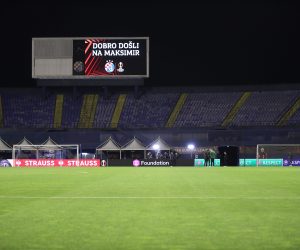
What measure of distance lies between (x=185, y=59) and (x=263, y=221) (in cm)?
5374

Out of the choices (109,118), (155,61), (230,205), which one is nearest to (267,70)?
(155,61)

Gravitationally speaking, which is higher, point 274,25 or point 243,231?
point 274,25

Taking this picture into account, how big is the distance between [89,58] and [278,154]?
25.0 m

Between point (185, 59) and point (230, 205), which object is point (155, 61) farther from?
point (230, 205)

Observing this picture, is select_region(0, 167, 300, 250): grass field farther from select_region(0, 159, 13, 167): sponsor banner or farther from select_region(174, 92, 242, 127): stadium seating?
select_region(174, 92, 242, 127): stadium seating

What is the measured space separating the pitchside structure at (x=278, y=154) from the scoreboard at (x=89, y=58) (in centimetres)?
1638

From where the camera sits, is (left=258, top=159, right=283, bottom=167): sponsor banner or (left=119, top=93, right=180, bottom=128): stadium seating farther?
(left=119, top=93, right=180, bottom=128): stadium seating

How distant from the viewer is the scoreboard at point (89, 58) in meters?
55.8

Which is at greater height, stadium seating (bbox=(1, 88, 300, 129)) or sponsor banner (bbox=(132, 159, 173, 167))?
stadium seating (bbox=(1, 88, 300, 129))

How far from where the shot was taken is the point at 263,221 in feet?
25.2

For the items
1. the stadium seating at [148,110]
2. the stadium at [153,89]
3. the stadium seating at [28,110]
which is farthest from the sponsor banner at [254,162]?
the stadium seating at [28,110]

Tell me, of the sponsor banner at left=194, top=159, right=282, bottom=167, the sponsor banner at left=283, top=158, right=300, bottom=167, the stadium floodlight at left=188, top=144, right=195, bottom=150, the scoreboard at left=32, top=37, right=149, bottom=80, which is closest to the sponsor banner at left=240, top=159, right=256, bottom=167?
the sponsor banner at left=194, top=159, right=282, bottom=167

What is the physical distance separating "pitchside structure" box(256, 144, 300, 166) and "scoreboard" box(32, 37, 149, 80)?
16381 mm

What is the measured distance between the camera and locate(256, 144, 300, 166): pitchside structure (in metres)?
49.8
